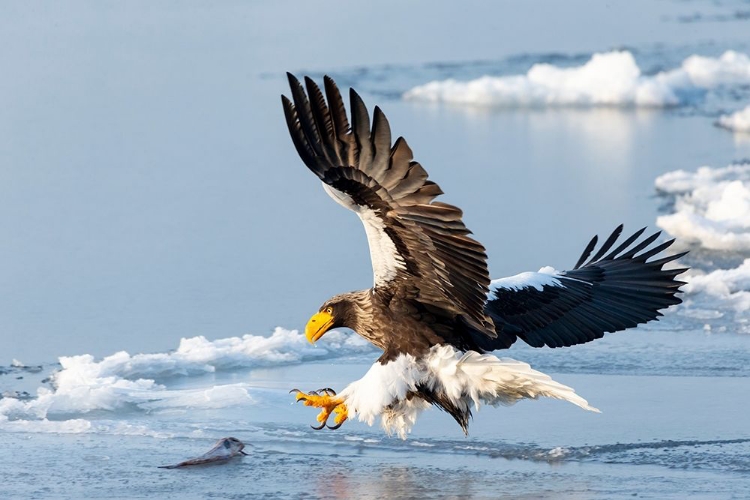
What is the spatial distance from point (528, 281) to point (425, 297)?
98 centimetres

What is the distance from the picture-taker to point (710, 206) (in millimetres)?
8438

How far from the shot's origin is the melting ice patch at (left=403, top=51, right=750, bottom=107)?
11.6 meters

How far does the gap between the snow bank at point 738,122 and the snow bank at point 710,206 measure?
1329mm

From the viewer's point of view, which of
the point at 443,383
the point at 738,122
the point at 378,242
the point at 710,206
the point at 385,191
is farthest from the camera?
the point at 738,122

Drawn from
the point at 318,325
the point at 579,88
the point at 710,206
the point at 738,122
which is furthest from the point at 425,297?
the point at 579,88

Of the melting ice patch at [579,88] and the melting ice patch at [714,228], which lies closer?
the melting ice patch at [714,228]

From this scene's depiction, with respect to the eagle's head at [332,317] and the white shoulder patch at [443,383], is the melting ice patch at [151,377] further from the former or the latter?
the white shoulder patch at [443,383]

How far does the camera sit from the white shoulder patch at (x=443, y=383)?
4.89 meters

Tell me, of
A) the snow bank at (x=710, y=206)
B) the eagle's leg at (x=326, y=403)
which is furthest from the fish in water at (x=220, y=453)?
the snow bank at (x=710, y=206)

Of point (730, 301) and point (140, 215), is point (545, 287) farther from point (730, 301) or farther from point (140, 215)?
point (140, 215)

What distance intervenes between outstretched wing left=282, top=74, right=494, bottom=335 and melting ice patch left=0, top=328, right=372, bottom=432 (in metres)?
1.48

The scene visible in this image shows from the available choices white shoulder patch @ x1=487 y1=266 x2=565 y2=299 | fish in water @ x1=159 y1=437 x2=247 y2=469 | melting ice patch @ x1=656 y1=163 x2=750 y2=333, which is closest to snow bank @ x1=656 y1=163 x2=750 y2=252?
melting ice patch @ x1=656 y1=163 x2=750 y2=333

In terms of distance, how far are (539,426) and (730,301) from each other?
6.34 feet

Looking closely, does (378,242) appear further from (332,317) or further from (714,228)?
(714,228)
